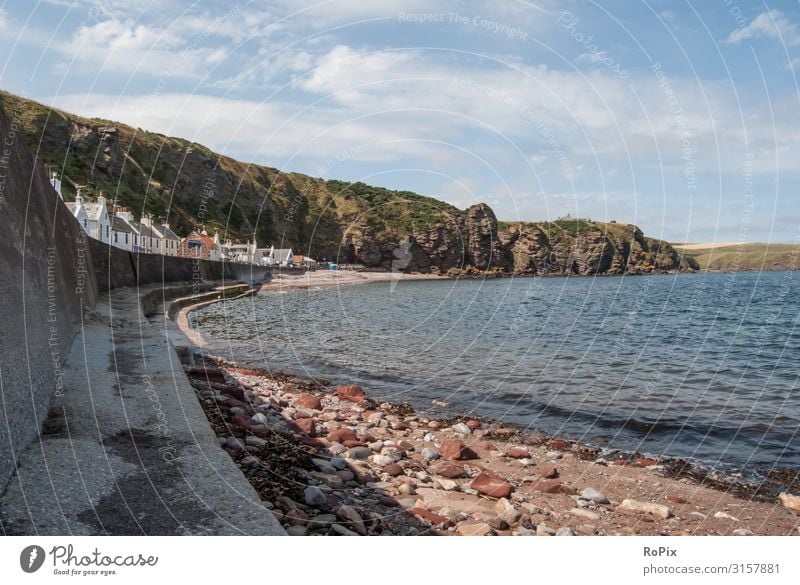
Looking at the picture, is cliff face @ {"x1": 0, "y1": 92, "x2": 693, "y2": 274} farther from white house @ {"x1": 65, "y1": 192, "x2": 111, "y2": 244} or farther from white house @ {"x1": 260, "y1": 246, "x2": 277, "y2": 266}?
white house @ {"x1": 65, "y1": 192, "x2": 111, "y2": 244}

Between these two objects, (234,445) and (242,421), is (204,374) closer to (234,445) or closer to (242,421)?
(242,421)

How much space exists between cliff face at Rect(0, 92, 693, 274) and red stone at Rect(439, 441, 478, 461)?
107227mm

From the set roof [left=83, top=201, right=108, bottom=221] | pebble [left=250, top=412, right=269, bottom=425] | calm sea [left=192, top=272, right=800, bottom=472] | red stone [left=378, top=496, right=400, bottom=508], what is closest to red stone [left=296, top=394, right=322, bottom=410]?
calm sea [left=192, top=272, right=800, bottom=472]

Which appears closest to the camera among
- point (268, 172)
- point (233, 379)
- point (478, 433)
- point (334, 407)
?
point (478, 433)

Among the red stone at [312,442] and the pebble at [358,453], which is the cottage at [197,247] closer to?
the red stone at [312,442]

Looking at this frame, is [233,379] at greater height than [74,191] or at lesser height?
lesser

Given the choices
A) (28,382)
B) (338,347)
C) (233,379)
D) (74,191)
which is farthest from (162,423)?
(74,191)

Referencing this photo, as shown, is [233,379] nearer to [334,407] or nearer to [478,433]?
[334,407]

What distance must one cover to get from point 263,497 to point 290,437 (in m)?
3.50

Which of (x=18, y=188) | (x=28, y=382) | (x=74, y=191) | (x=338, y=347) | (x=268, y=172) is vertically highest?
(x=268, y=172)

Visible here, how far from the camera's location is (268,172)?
7377 inches

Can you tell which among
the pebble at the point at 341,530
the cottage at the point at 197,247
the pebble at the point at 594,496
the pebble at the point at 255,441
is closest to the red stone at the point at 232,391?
the pebble at the point at 255,441
